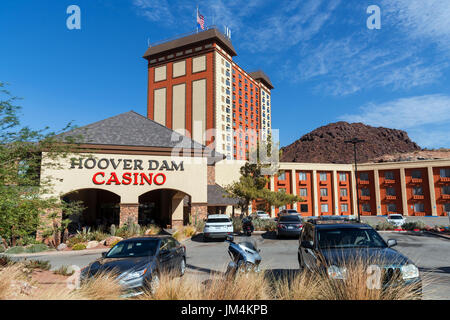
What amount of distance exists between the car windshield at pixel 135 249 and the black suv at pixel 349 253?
14.6ft

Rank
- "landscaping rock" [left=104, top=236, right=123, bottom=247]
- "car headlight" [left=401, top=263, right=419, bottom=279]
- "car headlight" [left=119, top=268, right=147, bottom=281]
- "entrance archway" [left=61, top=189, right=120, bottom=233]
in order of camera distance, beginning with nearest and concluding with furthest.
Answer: "car headlight" [left=401, top=263, right=419, bottom=279], "car headlight" [left=119, top=268, right=147, bottom=281], "landscaping rock" [left=104, top=236, right=123, bottom=247], "entrance archway" [left=61, top=189, right=120, bottom=233]

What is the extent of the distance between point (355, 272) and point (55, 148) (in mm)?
10981

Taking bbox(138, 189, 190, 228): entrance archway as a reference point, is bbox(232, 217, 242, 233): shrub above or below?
below

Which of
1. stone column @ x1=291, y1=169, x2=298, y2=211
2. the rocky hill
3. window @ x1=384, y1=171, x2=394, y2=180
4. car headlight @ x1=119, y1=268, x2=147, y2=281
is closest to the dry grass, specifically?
car headlight @ x1=119, y1=268, x2=147, y2=281

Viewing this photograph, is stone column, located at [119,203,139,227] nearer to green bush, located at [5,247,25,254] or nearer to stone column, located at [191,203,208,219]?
stone column, located at [191,203,208,219]

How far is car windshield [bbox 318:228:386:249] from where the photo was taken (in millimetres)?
7309

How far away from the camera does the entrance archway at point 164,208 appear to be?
27109 millimetres

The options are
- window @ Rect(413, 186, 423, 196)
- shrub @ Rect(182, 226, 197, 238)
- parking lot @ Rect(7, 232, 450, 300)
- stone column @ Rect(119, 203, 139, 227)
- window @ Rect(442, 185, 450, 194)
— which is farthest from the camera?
window @ Rect(413, 186, 423, 196)

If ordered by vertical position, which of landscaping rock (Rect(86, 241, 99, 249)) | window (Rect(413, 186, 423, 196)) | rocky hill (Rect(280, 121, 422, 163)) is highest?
rocky hill (Rect(280, 121, 422, 163))

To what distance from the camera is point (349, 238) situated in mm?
7598

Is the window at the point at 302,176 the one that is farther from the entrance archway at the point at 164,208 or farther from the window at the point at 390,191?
the entrance archway at the point at 164,208

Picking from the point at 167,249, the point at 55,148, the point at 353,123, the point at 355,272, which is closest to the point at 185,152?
the point at 55,148

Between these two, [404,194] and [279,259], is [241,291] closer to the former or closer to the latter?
[279,259]

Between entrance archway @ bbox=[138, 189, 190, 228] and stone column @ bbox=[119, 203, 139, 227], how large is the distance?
13.7 feet
